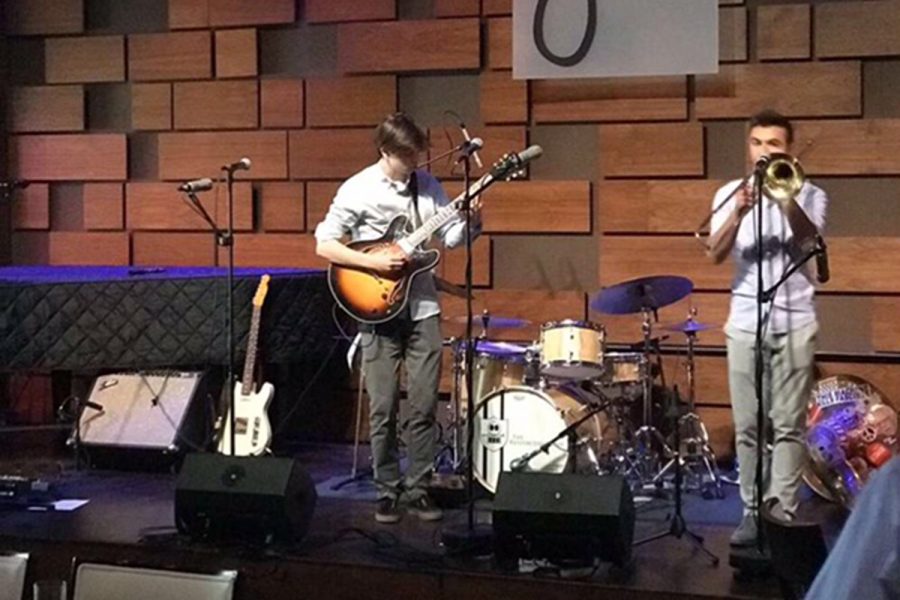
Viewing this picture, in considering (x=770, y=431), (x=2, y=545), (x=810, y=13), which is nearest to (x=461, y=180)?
(x=810, y=13)

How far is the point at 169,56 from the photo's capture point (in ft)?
22.5

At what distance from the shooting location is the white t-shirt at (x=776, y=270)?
4.15 meters

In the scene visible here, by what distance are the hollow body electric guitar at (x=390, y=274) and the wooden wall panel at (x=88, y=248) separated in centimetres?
261

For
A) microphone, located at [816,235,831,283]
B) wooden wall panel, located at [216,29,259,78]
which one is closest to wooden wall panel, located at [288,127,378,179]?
wooden wall panel, located at [216,29,259,78]

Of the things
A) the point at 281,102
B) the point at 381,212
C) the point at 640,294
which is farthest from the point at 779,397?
the point at 281,102

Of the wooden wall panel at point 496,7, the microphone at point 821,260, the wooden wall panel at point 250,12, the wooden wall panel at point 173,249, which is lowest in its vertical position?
the microphone at point 821,260

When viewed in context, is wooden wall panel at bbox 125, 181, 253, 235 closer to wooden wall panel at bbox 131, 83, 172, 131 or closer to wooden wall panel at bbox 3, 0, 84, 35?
wooden wall panel at bbox 131, 83, 172, 131

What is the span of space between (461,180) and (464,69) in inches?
21.4

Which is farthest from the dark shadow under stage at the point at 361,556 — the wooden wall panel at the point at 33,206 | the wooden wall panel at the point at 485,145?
the wooden wall panel at the point at 33,206

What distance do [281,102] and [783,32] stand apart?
2518 millimetres

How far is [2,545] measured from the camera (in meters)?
4.49

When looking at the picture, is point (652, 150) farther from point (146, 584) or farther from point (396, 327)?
point (146, 584)

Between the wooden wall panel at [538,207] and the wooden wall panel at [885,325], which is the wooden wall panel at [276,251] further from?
the wooden wall panel at [885,325]

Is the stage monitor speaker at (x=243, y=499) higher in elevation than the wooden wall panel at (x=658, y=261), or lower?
lower
